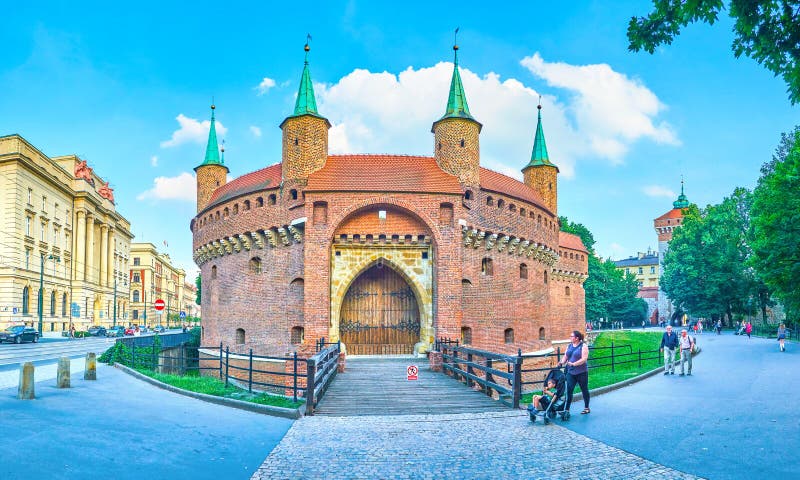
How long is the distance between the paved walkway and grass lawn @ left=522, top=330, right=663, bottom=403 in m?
8.98

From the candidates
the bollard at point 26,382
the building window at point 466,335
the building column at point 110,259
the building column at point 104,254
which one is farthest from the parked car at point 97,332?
the bollard at point 26,382

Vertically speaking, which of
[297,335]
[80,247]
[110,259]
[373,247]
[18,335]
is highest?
[80,247]

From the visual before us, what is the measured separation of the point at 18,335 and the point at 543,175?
32.9m

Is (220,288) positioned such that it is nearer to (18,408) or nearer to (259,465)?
(18,408)

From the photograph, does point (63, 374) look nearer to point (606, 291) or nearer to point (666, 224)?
point (606, 291)

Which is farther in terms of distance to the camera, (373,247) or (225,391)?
(373,247)

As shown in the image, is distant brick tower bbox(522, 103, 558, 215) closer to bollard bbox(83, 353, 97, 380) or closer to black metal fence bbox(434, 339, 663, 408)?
black metal fence bbox(434, 339, 663, 408)

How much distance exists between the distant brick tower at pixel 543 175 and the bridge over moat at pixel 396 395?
16.2 meters

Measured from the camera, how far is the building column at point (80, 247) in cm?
6091

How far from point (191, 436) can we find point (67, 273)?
186ft

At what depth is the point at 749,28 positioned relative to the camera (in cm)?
734

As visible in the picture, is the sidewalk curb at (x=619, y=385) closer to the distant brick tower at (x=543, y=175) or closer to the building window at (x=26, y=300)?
the distant brick tower at (x=543, y=175)

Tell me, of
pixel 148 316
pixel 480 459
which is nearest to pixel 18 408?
pixel 480 459

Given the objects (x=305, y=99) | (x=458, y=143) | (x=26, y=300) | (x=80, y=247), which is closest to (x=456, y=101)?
(x=458, y=143)
